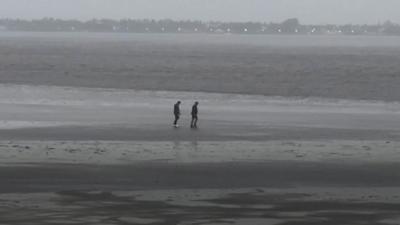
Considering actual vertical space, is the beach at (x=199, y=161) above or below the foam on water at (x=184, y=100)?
above

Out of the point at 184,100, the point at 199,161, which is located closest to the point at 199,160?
the point at 199,161

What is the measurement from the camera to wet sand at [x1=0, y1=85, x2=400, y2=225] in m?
16.6

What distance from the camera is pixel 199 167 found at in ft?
73.0

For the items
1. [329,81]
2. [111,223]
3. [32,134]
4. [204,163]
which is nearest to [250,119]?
[32,134]

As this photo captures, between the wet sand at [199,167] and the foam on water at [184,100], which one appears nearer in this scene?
the wet sand at [199,167]

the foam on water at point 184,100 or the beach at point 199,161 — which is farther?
the foam on water at point 184,100

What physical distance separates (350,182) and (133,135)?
10935mm

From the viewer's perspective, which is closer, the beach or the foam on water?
the beach

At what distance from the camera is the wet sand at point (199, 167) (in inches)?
654

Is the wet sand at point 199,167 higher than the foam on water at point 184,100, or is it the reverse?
the wet sand at point 199,167

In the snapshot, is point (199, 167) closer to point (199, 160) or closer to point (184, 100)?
point (199, 160)

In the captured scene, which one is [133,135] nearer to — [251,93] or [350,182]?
[350,182]

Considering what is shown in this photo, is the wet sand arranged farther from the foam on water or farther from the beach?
the foam on water

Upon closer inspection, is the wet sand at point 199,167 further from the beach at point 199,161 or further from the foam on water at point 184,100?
the foam on water at point 184,100
